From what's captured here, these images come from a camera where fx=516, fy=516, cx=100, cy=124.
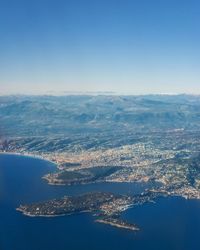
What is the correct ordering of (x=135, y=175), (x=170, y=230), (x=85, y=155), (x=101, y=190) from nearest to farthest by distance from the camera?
(x=170, y=230), (x=101, y=190), (x=135, y=175), (x=85, y=155)

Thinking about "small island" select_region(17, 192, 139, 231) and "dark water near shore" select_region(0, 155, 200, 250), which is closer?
"dark water near shore" select_region(0, 155, 200, 250)

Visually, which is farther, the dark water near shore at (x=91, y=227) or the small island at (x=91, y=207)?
the small island at (x=91, y=207)

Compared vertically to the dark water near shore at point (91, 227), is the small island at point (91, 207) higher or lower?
higher

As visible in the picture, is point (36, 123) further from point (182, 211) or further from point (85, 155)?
point (182, 211)

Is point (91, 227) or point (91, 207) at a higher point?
point (91, 207)

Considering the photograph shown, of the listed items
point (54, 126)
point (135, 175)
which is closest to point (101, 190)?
point (135, 175)

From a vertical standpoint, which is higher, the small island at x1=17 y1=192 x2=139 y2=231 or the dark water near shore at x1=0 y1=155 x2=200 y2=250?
the small island at x1=17 y1=192 x2=139 y2=231

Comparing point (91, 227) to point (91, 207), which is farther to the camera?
point (91, 207)

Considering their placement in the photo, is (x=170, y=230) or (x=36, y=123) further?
(x=36, y=123)
